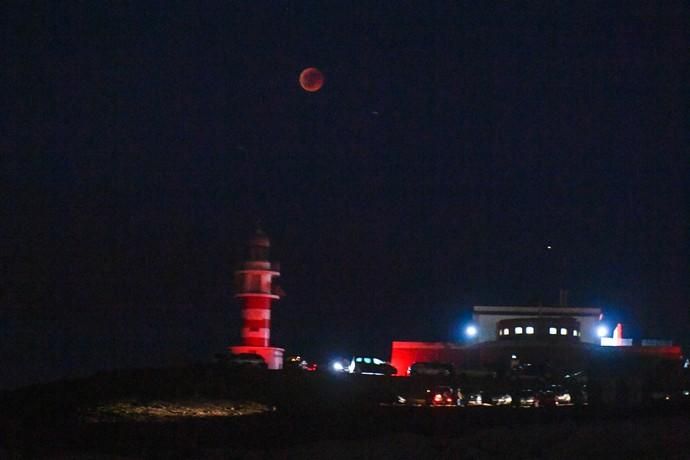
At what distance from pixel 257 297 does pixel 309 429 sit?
125 feet

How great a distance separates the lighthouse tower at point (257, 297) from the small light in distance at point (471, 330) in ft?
46.4

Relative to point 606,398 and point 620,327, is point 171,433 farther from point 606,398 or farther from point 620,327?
point 620,327

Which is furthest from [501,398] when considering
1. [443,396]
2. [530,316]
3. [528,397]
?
[530,316]

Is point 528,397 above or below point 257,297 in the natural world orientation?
below

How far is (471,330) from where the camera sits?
74.0 metres

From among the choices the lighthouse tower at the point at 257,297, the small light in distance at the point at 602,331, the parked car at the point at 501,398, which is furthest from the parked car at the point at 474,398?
the small light in distance at the point at 602,331

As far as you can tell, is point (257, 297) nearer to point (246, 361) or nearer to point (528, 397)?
point (246, 361)

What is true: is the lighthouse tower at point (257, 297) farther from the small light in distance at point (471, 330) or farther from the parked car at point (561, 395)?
the parked car at point (561, 395)

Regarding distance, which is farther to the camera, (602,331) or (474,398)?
(602,331)

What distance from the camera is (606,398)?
1442 inches

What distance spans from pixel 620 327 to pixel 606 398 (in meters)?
37.9

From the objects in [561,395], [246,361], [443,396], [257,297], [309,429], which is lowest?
[309,429]

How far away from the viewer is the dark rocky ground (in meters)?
22.3

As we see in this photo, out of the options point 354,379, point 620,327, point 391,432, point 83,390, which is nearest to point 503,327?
point 620,327
